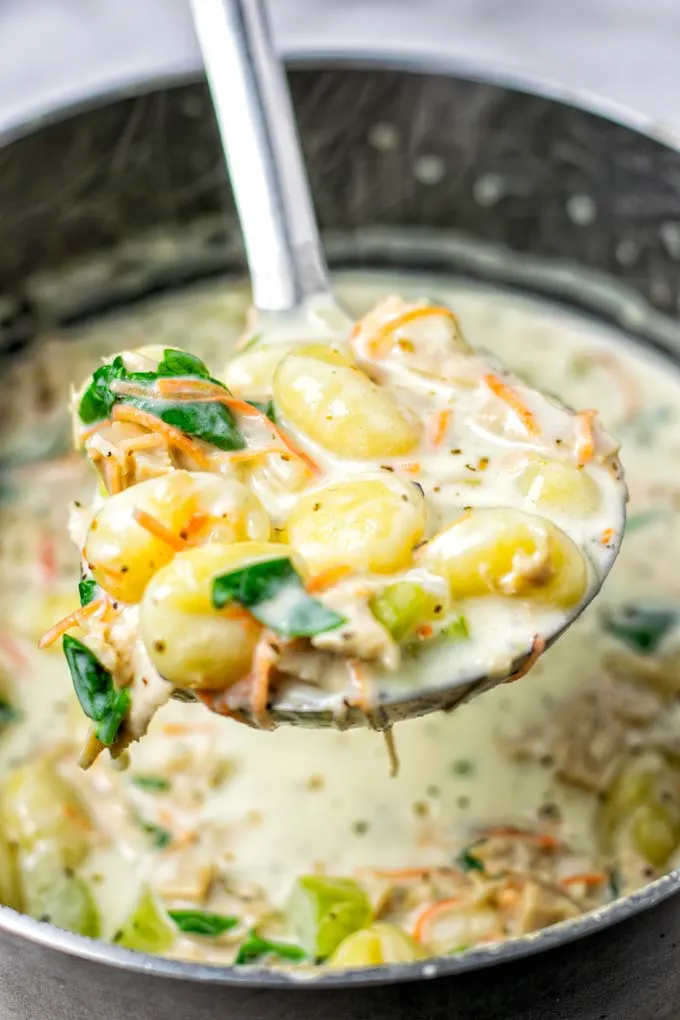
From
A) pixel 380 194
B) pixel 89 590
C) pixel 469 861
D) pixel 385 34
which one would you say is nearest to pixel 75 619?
pixel 89 590

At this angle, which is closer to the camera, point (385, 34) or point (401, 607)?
point (401, 607)

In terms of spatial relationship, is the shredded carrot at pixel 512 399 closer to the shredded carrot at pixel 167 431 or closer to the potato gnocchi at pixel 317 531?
the potato gnocchi at pixel 317 531

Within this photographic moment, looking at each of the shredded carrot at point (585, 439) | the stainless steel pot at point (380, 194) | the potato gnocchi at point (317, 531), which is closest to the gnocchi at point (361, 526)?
the potato gnocchi at point (317, 531)

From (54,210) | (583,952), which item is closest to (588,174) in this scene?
(54,210)

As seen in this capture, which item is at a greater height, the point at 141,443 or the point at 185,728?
the point at 141,443

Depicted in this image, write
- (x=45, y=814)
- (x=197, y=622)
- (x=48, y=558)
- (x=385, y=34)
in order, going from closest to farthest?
(x=197, y=622)
(x=45, y=814)
(x=48, y=558)
(x=385, y=34)

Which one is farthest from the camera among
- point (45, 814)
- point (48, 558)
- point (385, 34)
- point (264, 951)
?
point (385, 34)

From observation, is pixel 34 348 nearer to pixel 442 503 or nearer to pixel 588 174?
pixel 588 174

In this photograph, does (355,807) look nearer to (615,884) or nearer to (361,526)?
(615,884)
